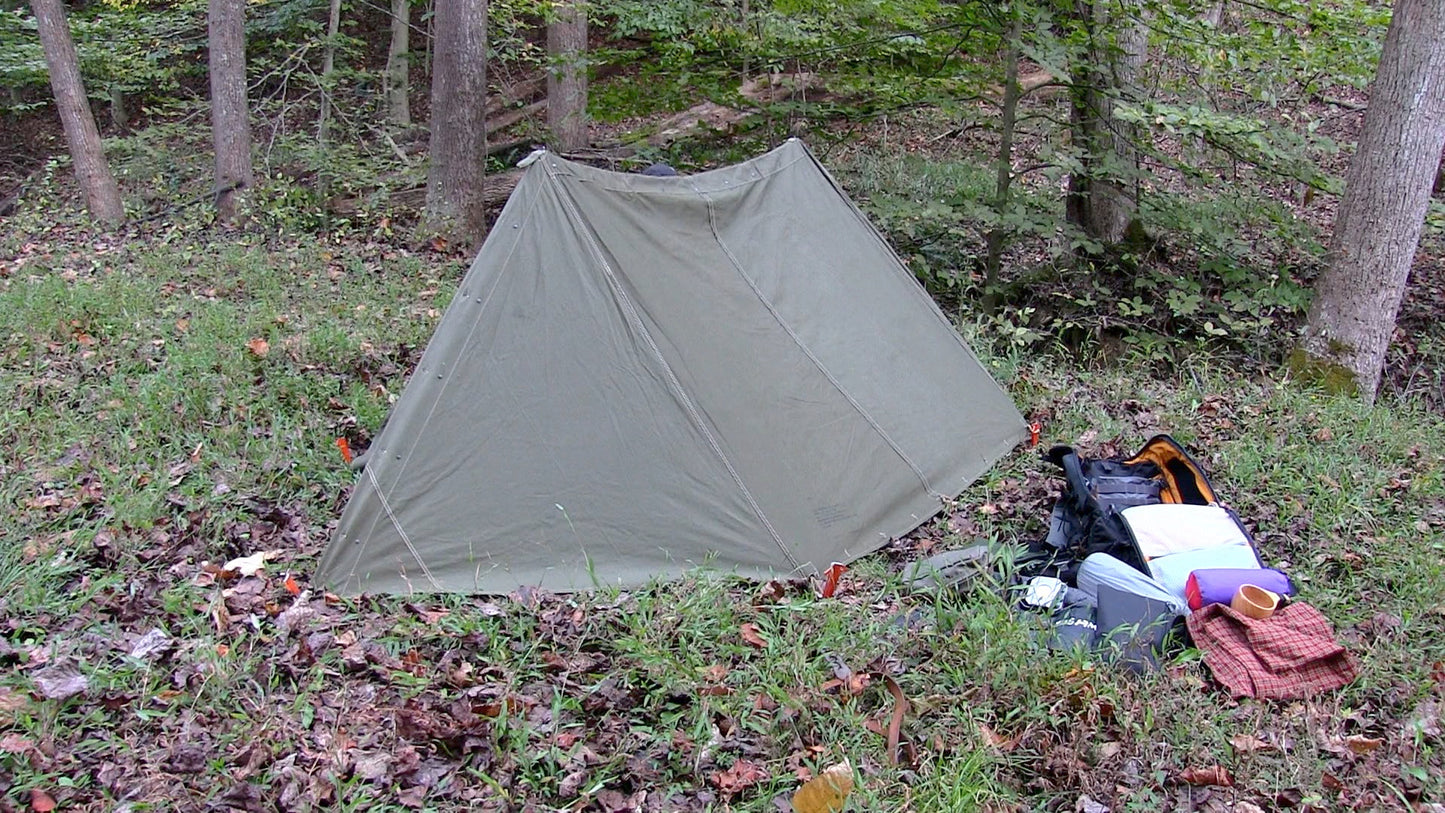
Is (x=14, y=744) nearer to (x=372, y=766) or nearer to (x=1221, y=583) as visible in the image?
(x=372, y=766)

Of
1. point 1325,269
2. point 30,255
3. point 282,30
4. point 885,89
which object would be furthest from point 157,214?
point 1325,269

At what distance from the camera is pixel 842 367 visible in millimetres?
4387

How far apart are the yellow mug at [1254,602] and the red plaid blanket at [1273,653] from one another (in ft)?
0.08

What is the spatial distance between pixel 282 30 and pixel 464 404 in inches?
425

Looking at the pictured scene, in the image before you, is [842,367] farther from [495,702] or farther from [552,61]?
[552,61]

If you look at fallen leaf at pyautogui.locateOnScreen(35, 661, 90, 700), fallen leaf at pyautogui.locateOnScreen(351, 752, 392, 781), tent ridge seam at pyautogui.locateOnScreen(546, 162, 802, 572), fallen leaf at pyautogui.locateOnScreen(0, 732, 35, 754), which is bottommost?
fallen leaf at pyautogui.locateOnScreen(35, 661, 90, 700)

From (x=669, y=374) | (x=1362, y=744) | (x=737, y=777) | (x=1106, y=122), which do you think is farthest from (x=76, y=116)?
(x=1362, y=744)

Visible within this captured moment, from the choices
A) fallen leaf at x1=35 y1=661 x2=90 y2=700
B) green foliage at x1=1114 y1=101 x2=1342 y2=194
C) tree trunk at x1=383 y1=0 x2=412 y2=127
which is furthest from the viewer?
tree trunk at x1=383 y1=0 x2=412 y2=127

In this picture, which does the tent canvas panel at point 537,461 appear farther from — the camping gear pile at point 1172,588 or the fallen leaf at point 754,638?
the camping gear pile at point 1172,588

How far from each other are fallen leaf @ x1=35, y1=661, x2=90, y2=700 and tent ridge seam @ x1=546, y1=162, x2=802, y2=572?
2069mm

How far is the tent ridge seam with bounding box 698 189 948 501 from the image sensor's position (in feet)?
13.9

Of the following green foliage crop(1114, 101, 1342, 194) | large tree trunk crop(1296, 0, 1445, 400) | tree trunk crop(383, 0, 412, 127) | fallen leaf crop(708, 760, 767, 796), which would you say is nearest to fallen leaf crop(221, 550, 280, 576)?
fallen leaf crop(708, 760, 767, 796)

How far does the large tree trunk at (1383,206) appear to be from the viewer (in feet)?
18.4

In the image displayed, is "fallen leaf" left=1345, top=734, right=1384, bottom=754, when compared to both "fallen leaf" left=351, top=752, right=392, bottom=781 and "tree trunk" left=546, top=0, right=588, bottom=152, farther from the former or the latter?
"tree trunk" left=546, top=0, right=588, bottom=152
